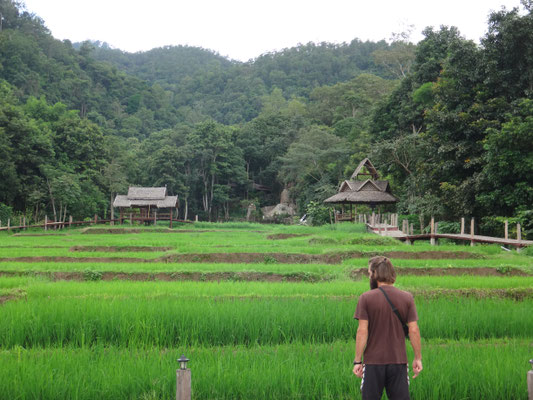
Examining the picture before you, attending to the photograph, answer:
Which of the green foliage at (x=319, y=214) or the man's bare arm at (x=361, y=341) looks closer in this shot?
the man's bare arm at (x=361, y=341)

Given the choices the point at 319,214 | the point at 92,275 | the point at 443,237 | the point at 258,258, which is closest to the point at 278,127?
the point at 319,214

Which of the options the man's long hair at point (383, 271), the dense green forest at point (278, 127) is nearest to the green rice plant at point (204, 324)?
the man's long hair at point (383, 271)

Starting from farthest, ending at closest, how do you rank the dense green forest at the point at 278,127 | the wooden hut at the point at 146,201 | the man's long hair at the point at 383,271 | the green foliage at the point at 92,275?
the wooden hut at the point at 146,201 → the dense green forest at the point at 278,127 → the green foliage at the point at 92,275 → the man's long hair at the point at 383,271

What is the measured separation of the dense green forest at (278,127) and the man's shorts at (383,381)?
51.8 ft

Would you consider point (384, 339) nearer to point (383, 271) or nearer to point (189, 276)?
point (383, 271)

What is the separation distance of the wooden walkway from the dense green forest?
5.05 feet

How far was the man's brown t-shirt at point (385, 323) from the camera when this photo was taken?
3.25m

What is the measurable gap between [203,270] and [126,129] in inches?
2331

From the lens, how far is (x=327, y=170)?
43906mm

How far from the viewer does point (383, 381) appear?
3275 mm

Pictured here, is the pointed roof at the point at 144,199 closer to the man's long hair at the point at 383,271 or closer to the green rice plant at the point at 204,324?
the green rice plant at the point at 204,324

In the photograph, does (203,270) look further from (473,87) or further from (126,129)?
(126,129)

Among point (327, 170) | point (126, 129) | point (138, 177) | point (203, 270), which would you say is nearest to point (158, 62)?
point (126, 129)

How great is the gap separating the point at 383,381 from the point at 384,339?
31 centimetres
